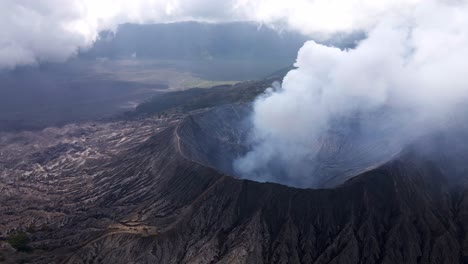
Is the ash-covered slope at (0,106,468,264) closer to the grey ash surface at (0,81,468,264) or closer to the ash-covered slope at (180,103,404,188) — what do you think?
the grey ash surface at (0,81,468,264)

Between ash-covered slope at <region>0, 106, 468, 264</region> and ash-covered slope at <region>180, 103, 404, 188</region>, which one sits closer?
ash-covered slope at <region>0, 106, 468, 264</region>

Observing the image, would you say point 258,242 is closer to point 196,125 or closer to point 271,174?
point 271,174

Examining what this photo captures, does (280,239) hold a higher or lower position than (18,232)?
higher

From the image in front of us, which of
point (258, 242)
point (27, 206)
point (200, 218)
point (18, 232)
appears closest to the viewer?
point (258, 242)

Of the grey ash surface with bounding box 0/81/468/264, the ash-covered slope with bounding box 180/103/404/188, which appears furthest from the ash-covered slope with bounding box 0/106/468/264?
the ash-covered slope with bounding box 180/103/404/188

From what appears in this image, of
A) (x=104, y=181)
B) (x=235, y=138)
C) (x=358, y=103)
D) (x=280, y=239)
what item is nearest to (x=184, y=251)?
(x=280, y=239)

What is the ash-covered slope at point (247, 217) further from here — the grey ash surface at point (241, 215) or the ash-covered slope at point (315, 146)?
the ash-covered slope at point (315, 146)

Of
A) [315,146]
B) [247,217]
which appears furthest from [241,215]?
[315,146]

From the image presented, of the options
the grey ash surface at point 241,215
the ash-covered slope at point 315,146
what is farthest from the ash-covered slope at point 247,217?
the ash-covered slope at point 315,146
